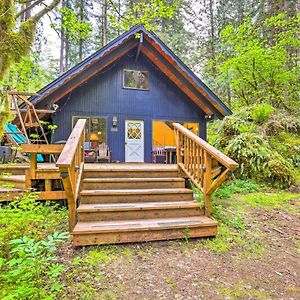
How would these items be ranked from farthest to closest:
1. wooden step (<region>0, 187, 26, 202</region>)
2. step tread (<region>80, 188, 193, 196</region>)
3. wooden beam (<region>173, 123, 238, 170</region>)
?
wooden step (<region>0, 187, 26, 202</region>)
step tread (<region>80, 188, 193, 196</region>)
wooden beam (<region>173, 123, 238, 170</region>)

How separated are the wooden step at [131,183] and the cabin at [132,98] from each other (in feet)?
14.6

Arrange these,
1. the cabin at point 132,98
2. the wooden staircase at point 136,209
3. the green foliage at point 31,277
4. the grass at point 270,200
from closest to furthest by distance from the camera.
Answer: the green foliage at point 31,277, the wooden staircase at point 136,209, the grass at point 270,200, the cabin at point 132,98

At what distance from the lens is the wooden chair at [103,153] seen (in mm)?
8170

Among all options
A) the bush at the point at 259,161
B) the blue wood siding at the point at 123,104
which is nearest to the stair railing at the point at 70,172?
the bush at the point at 259,161

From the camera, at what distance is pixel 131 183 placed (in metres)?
4.05

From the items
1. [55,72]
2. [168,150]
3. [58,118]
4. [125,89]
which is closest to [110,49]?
[125,89]

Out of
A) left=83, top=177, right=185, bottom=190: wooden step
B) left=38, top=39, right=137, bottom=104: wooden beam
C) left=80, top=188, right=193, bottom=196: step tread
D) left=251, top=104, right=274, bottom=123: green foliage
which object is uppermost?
left=38, top=39, right=137, bottom=104: wooden beam

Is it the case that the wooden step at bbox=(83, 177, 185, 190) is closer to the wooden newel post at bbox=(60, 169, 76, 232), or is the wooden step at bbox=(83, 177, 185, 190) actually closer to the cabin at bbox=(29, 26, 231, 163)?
the wooden newel post at bbox=(60, 169, 76, 232)

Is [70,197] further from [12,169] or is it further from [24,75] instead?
[24,75]

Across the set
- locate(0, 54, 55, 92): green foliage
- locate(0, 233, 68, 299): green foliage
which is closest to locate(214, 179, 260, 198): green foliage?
locate(0, 233, 68, 299): green foliage

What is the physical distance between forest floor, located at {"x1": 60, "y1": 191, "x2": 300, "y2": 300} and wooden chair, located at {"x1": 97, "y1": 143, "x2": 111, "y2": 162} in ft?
17.4

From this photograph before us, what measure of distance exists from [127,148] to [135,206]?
17.6ft

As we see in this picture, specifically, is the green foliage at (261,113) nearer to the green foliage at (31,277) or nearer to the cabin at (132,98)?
the cabin at (132,98)

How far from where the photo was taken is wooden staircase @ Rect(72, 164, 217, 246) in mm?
2924
